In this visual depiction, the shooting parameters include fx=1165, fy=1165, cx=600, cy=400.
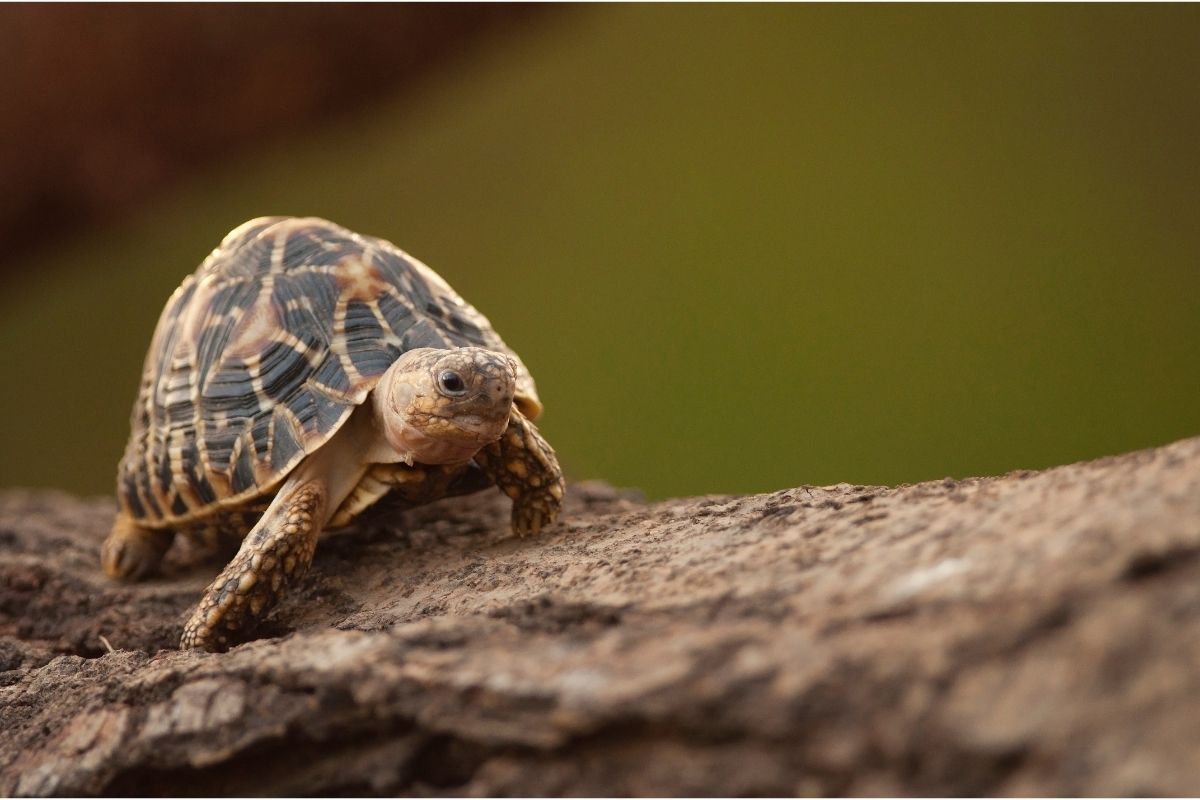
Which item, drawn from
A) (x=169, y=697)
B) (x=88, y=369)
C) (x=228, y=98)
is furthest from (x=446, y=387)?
(x=88, y=369)

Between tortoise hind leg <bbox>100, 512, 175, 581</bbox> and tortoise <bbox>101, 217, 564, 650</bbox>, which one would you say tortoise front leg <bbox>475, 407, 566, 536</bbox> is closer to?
tortoise <bbox>101, 217, 564, 650</bbox>

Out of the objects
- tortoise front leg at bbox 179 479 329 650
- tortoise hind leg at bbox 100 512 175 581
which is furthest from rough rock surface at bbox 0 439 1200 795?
tortoise hind leg at bbox 100 512 175 581

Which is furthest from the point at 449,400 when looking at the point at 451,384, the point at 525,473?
the point at 525,473

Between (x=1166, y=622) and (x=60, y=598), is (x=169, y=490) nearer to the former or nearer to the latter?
(x=60, y=598)

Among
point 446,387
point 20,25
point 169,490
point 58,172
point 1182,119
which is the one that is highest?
point 20,25

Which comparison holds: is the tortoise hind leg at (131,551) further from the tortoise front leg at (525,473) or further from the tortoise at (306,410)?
the tortoise front leg at (525,473)

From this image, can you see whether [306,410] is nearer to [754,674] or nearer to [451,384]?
[451,384]
